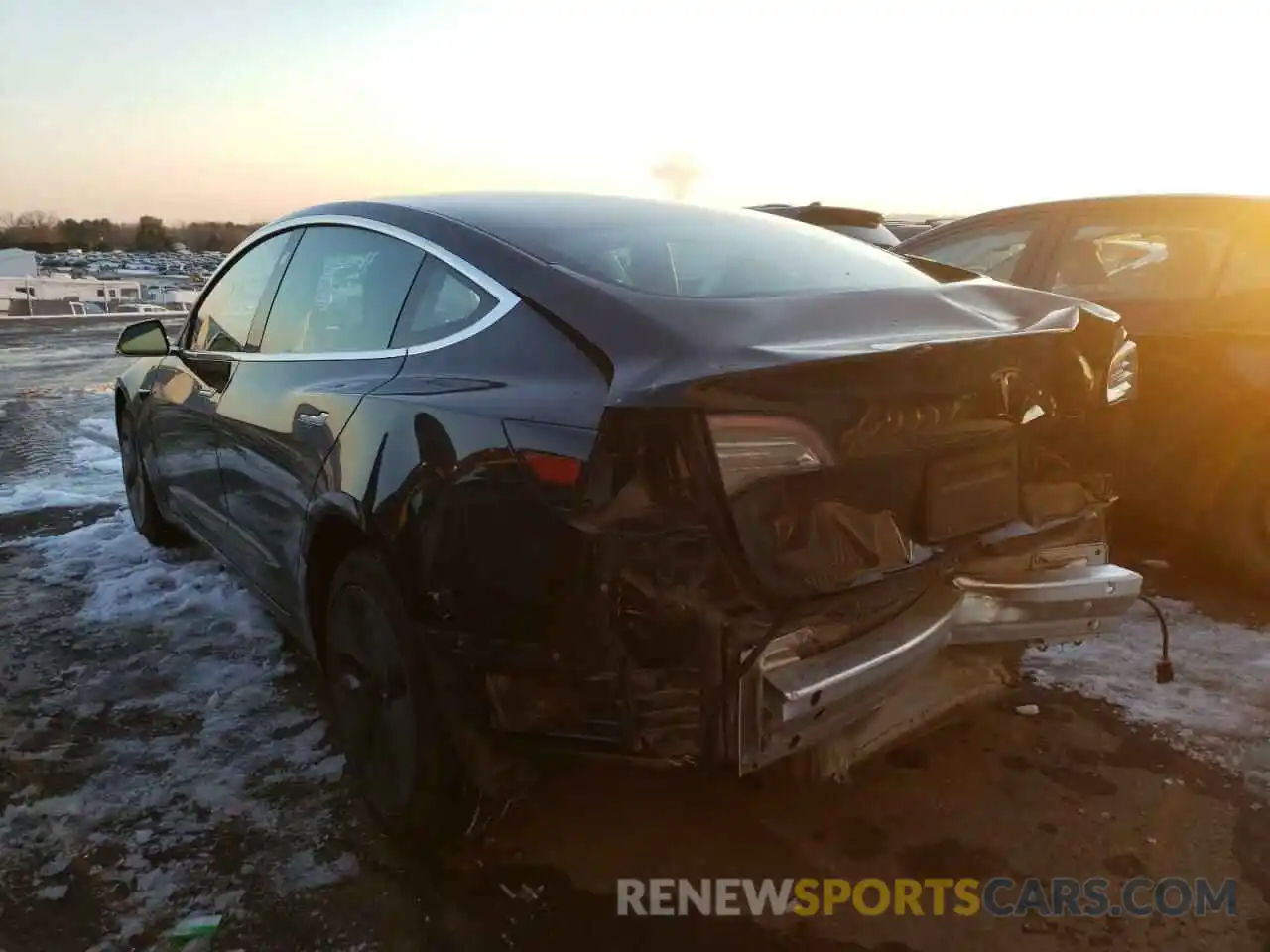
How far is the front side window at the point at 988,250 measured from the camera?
4.71 metres

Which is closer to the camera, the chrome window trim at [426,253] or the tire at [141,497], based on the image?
the chrome window trim at [426,253]

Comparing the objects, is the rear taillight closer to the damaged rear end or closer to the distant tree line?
the damaged rear end

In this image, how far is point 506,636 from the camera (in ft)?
6.68


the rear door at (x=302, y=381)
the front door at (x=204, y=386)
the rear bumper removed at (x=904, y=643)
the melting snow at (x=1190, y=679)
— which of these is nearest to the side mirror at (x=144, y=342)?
the front door at (x=204, y=386)

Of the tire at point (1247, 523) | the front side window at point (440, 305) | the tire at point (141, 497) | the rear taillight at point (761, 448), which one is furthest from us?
the tire at point (141, 497)

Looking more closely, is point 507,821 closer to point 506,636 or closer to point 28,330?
point 506,636

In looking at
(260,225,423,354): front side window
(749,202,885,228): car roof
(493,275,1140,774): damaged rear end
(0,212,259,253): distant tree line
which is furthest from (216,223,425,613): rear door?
(0,212,259,253): distant tree line

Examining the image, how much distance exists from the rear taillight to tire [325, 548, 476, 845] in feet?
2.90

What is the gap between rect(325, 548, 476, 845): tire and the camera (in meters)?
2.27

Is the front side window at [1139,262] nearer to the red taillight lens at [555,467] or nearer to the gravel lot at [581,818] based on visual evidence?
the gravel lot at [581,818]

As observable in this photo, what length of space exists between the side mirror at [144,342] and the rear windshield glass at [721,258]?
7.82 feet

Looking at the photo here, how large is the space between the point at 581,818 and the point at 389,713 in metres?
0.63

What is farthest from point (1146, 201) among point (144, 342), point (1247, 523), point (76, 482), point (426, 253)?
point (76, 482)

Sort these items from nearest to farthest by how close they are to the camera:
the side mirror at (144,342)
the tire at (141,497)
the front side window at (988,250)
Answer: the side mirror at (144,342)
the front side window at (988,250)
the tire at (141,497)
